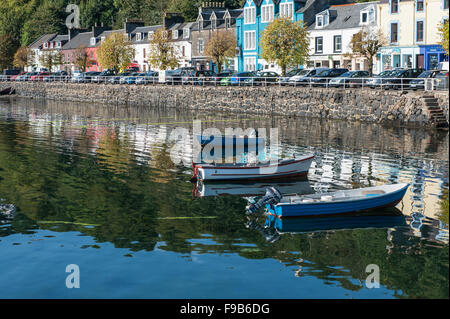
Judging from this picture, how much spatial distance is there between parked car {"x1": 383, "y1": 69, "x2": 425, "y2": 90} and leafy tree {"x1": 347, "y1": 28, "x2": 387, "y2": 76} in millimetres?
11159

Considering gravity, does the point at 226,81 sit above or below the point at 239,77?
below

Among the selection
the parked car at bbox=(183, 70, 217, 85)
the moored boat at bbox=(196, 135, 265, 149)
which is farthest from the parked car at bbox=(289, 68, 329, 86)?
the moored boat at bbox=(196, 135, 265, 149)

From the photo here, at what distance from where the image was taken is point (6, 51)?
134875 millimetres

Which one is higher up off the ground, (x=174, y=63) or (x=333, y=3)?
(x=333, y=3)

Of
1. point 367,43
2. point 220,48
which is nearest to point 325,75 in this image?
point 367,43

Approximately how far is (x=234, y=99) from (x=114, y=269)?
47.7 m

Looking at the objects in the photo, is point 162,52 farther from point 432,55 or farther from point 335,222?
point 335,222

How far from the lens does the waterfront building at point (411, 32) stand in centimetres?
6091

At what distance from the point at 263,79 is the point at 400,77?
17194 millimetres

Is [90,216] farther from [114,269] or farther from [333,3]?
[333,3]

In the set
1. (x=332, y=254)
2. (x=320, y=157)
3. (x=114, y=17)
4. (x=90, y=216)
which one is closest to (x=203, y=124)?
(x=320, y=157)

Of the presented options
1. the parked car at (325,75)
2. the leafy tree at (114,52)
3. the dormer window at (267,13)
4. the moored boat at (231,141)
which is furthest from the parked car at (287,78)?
the leafy tree at (114,52)
